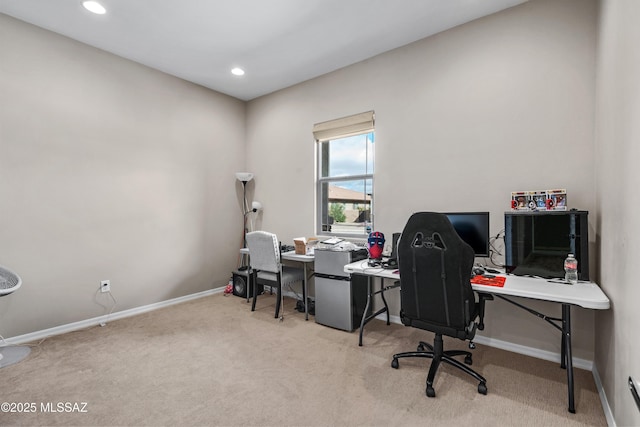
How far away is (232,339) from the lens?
286 centimetres

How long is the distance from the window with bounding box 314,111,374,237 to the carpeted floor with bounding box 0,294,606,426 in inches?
55.0

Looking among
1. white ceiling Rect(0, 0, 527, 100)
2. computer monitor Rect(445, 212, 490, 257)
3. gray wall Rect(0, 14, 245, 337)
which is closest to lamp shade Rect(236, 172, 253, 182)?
gray wall Rect(0, 14, 245, 337)

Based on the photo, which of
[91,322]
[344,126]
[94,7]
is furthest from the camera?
[344,126]

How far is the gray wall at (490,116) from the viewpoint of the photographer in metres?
2.36

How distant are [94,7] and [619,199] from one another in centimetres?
407

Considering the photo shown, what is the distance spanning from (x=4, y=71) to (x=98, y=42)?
2.82ft

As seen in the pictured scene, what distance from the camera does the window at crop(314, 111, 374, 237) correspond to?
363 cm

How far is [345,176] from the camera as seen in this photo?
12.6 feet

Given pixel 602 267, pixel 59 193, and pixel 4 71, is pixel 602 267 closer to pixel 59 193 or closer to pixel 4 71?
pixel 59 193

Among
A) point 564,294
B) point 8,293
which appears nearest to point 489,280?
point 564,294

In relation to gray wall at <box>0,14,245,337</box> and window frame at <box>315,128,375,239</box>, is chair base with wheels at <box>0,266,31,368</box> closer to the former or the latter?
gray wall at <box>0,14,245,337</box>

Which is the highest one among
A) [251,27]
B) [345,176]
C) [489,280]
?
[251,27]

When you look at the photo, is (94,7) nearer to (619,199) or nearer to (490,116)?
(490,116)

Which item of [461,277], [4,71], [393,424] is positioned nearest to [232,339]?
[393,424]
